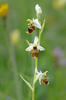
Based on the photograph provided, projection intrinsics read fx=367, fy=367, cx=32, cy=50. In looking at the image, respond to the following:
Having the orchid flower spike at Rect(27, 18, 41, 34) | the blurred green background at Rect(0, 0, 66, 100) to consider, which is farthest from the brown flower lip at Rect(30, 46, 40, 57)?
the blurred green background at Rect(0, 0, 66, 100)

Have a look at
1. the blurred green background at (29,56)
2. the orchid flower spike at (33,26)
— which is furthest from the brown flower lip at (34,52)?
the blurred green background at (29,56)

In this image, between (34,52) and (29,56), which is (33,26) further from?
(29,56)

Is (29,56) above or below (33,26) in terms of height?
below

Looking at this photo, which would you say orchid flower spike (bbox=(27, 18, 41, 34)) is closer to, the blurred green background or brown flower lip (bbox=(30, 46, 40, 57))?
brown flower lip (bbox=(30, 46, 40, 57))

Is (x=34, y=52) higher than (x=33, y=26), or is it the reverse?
(x=33, y=26)

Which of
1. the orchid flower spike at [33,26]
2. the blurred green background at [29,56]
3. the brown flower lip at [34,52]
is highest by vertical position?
the orchid flower spike at [33,26]

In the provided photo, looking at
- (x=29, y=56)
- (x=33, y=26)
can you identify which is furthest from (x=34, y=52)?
(x=29, y=56)

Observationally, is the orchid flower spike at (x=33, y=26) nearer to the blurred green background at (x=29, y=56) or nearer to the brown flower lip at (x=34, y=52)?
the brown flower lip at (x=34, y=52)

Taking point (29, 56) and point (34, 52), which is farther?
point (29, 56)

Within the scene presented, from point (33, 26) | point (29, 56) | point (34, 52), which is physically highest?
point (33, 26)
